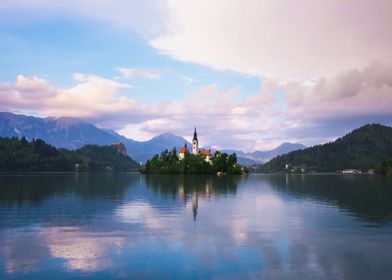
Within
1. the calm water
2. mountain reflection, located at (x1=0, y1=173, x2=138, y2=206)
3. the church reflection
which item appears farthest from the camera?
the church reflection

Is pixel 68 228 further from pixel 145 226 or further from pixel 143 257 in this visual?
pixel 143 257

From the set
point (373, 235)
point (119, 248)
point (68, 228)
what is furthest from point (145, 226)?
point (373, 235)

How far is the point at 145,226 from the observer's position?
4206cm

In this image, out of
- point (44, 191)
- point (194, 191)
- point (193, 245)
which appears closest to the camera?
point (193, 245)

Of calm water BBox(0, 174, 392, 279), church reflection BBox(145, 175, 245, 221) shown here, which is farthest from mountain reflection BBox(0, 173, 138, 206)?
calm water BBox(0, 174, 392, 279)

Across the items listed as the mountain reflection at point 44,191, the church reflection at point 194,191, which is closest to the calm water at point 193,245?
the church reflection at point 194,191

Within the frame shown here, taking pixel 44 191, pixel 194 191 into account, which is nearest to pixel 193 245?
pixel 194 191

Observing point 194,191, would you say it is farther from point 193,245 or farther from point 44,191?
point 193,245

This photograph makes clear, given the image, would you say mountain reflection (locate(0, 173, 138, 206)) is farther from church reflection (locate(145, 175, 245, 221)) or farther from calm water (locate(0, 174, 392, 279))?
calm water (locate(0, 174, 392, 279))

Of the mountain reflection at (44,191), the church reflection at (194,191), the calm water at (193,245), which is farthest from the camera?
the church reflection at (194,191)

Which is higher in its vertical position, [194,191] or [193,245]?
[194,191]

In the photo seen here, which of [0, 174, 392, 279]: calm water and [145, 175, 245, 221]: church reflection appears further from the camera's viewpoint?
[145, 175, 245, 221]: church reflection

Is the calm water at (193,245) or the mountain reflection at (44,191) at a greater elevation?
the mountain reflection at (44,191)

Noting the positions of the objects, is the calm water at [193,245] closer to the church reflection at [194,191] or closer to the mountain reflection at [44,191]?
the church reflection at [194,191]
